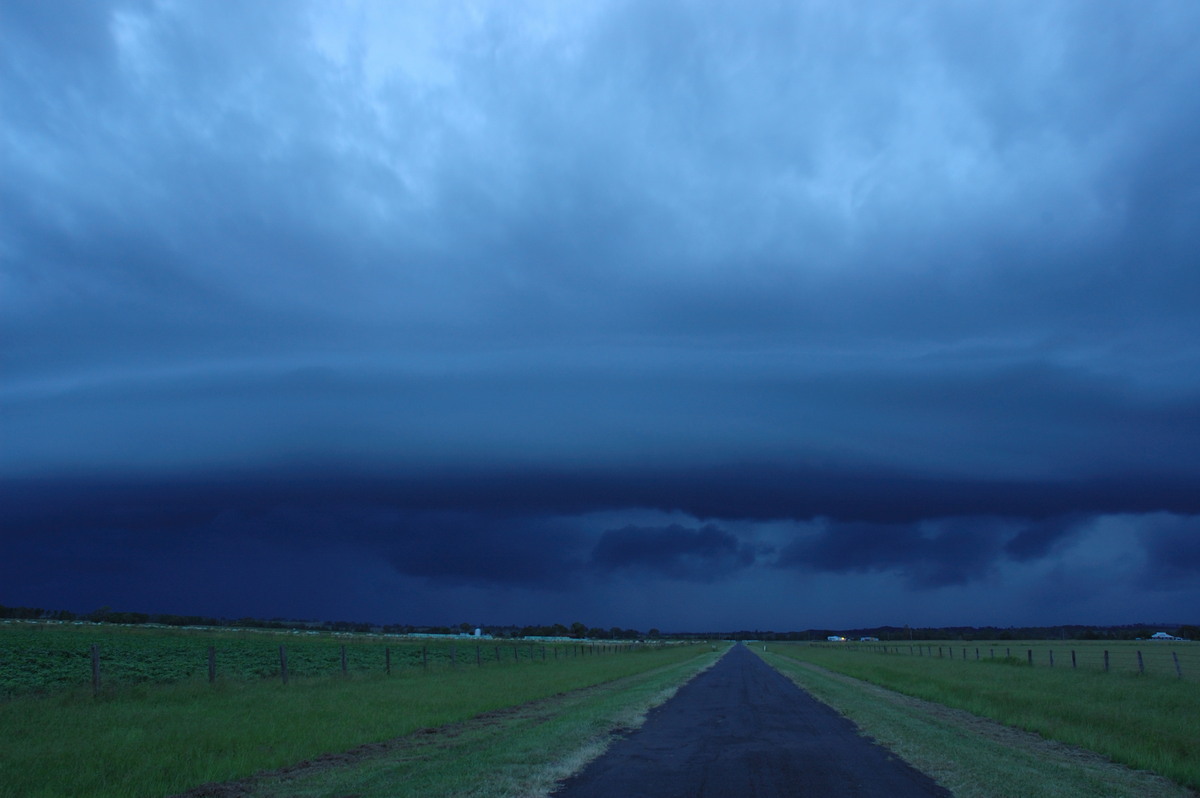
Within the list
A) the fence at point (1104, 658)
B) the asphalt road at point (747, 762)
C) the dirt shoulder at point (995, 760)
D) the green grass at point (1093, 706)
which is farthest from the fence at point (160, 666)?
the fence at point (1104, 658)

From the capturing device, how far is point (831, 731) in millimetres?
18594

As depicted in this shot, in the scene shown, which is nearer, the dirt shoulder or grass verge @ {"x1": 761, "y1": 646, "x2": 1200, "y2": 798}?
the dirt shoulder

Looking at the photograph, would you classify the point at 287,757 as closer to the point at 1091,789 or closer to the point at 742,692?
the point at 1091,789

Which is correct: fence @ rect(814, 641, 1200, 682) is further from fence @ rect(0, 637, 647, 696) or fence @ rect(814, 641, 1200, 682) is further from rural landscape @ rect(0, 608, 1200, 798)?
fence @ rect(0, 637, 647, 696)

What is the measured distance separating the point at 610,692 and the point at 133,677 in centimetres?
1839

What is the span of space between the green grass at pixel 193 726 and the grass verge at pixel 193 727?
0.02 meters

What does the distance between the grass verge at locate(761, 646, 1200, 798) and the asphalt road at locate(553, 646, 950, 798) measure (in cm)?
81

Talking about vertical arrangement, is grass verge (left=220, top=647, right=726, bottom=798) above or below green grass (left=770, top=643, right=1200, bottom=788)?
above

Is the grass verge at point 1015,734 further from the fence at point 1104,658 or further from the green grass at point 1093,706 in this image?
the fence at point 1104,658

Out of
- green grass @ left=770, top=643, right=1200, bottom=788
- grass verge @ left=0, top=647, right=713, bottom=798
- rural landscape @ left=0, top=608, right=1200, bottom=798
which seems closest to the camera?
rural landscape @ left=0, top=608, right=1200, bottom=798

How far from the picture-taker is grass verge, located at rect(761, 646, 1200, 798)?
1299 centimetres

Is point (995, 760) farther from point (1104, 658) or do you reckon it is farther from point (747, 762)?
point (1104, 658)

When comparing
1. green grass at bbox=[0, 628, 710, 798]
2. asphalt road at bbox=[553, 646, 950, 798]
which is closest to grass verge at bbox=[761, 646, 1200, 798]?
asphalt road at bbox=[553, 646, 950, 798]

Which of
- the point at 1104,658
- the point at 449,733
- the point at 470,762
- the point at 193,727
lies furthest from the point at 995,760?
the point at 1104,658
